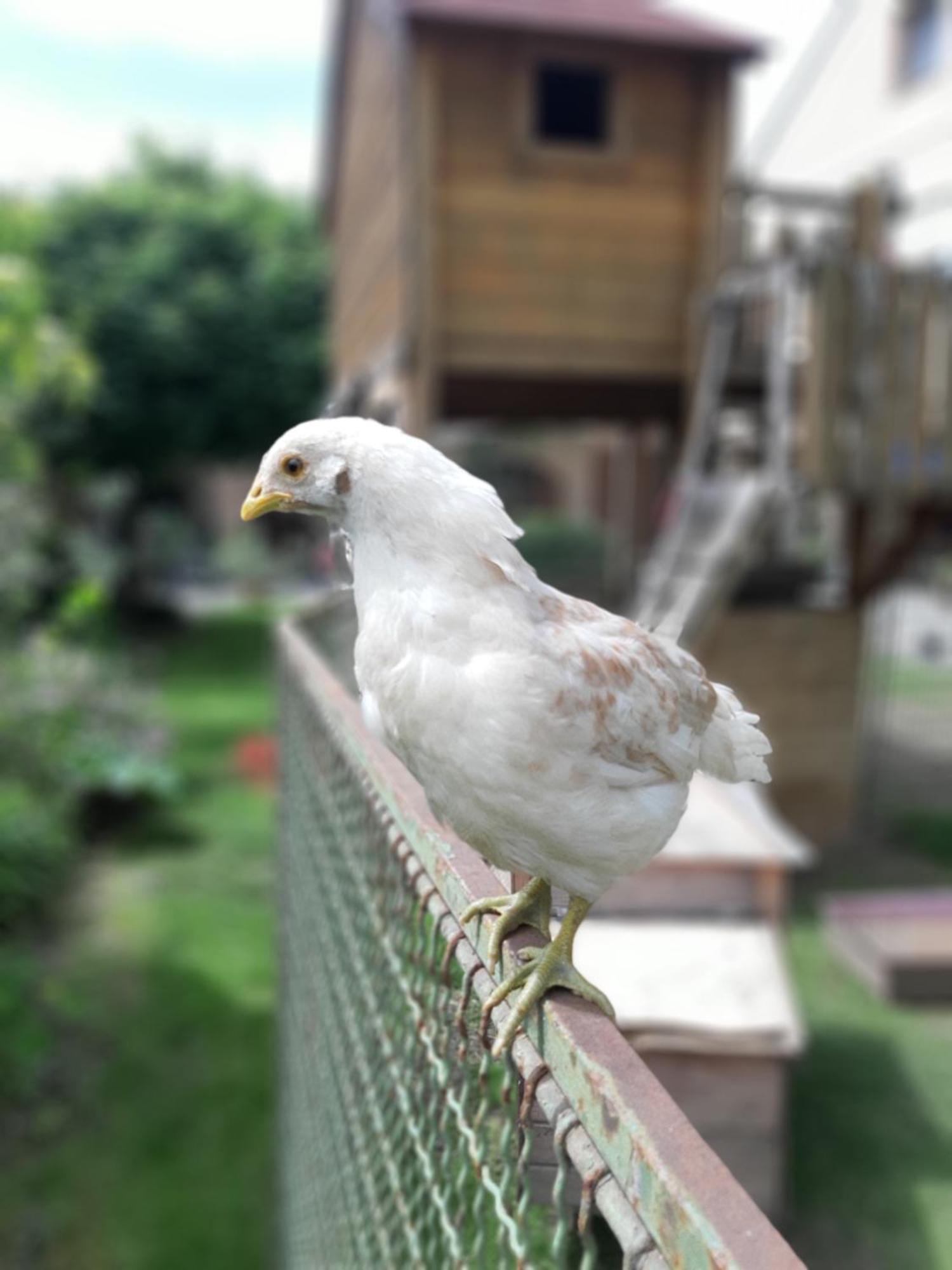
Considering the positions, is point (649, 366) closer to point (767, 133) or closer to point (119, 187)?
point (767, 133)

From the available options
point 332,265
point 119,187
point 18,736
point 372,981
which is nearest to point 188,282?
point 119,187

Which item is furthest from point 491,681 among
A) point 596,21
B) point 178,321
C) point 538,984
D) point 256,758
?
point 178,321

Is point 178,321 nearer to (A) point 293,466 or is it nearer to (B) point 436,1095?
(A) point 293,466

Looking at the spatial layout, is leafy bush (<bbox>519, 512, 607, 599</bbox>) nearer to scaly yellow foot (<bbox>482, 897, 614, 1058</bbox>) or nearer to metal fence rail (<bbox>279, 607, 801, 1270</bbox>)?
metal fence rail (<bbox>279, 607, 801, 1270</bbox>)

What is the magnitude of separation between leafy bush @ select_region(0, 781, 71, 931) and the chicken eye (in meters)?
5.88

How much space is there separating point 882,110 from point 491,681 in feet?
58.0

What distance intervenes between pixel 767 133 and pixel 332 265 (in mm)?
9484

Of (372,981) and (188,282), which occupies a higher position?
(188,282)

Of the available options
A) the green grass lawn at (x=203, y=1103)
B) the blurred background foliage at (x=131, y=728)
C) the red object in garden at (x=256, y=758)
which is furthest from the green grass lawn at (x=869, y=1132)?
the red object in garden at (x=256, y=758)

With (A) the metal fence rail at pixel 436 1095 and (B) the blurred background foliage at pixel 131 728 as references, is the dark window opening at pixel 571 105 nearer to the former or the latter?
(B) the blurred background foliage at pixel 131 728

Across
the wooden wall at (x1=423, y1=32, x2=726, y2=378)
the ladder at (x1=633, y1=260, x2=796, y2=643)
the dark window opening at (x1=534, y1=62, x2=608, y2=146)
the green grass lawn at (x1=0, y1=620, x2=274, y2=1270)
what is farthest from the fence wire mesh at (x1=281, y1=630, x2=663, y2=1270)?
the dark window opening at (x1=534, y1=62, x2=608, y2=146)

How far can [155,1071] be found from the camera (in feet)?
18.8

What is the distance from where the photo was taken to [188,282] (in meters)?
18.9

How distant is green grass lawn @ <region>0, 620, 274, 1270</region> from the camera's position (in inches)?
183
